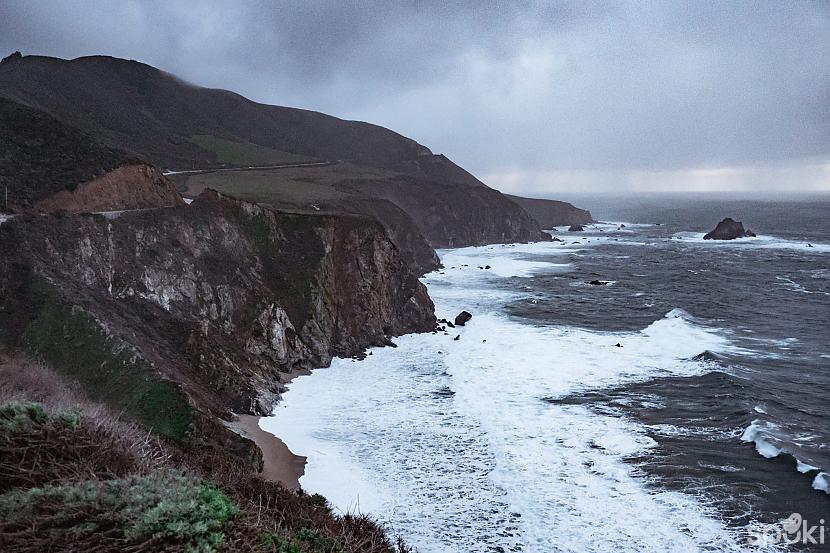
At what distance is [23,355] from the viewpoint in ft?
68.6

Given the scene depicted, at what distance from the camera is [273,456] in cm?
2175

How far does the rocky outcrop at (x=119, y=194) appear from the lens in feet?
107

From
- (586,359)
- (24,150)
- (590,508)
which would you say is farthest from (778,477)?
(24,150)

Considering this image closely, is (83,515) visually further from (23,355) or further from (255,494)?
(23,355)

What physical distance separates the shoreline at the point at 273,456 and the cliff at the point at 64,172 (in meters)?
17.0

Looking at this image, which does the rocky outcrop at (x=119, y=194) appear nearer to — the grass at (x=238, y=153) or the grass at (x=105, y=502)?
the grass at (x=105, y=502)

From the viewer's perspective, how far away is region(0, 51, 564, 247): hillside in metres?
88.5

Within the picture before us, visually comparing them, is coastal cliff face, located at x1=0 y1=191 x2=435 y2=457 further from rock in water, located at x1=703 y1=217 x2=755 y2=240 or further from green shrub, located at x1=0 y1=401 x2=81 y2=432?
rock in water, located at x1=703 y1=217 x2=755 y2=240

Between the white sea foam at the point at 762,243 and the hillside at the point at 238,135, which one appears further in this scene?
the white sea foam at the point at 762,243
